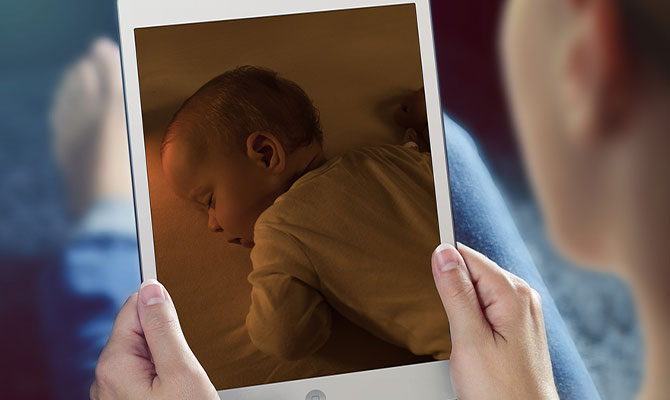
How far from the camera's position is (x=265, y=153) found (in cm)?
56

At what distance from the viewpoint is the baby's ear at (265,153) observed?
0.56 metres

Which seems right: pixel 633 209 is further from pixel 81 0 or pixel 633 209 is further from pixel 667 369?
pixel 81 0

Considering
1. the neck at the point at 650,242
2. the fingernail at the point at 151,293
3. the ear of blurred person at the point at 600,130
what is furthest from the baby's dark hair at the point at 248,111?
the neck at the point at 650,242

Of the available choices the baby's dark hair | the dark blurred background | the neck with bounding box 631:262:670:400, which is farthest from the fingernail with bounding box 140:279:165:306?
the neck with bounding box 631:262:670:400

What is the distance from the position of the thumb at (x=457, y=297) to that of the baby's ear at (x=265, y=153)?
0.50ft

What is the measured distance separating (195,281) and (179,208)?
0.20 feet

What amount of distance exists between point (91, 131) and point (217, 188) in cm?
24

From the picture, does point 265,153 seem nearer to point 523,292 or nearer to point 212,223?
point 212,223

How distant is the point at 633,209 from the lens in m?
0.81

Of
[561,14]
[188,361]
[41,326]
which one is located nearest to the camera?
[188,361]

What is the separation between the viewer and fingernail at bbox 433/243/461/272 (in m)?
0.55

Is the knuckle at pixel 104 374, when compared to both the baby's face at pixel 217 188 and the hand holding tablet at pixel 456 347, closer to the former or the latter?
the hand holding tablet at pixel 456 347

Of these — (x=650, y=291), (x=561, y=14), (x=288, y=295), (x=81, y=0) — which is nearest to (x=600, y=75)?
(x=561, y=14)

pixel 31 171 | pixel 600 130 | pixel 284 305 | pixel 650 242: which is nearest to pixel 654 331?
pixel 650 242
